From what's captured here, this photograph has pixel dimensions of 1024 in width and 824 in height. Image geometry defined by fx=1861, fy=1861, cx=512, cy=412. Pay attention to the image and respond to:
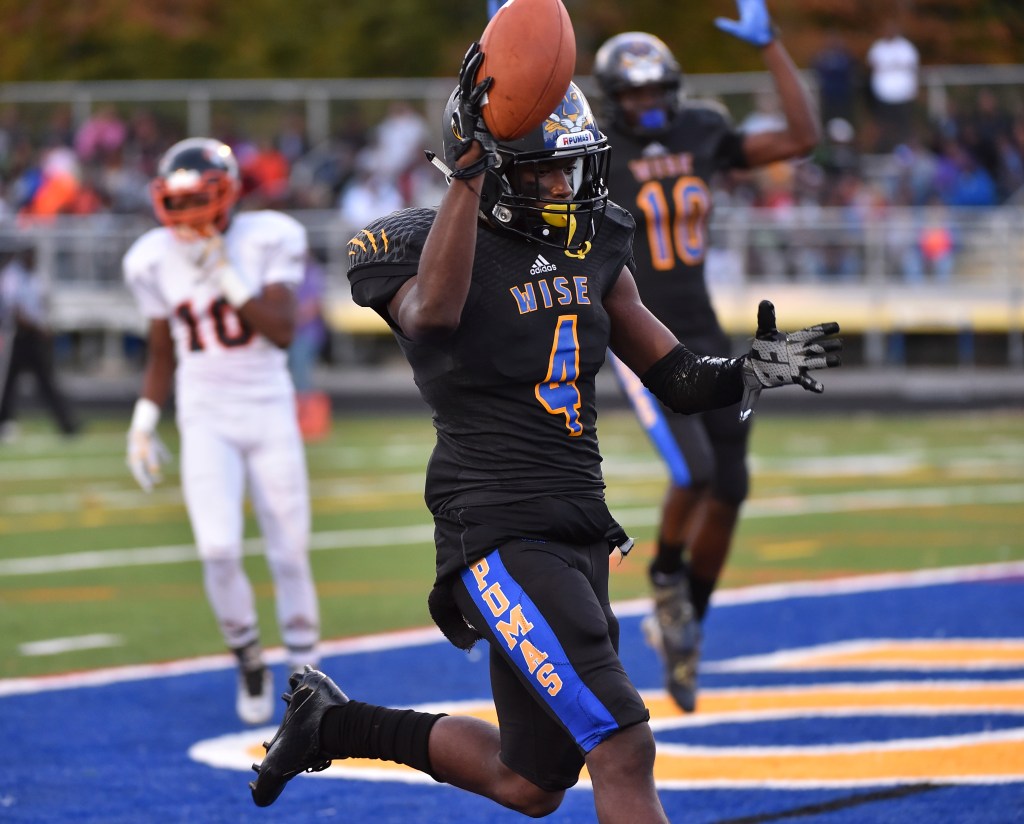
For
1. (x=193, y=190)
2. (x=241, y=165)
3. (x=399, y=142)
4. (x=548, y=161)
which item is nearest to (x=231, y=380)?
(x=193, y=190)

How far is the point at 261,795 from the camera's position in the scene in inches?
187

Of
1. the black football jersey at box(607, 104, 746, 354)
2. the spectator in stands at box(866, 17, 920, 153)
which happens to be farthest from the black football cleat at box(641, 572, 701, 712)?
the spectator in stands at box(866, 17, 920, 153)

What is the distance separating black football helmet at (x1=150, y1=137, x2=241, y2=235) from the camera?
680 cm

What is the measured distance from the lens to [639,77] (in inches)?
284

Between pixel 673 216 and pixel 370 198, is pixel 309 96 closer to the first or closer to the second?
pixel 370 198

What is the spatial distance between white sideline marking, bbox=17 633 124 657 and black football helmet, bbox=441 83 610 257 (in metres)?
4.55

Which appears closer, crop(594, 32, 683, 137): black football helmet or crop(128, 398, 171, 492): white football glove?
crop(128, 398, 171, 492): white football glove

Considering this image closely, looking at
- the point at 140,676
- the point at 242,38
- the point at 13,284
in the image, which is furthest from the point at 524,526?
the point at 242,38

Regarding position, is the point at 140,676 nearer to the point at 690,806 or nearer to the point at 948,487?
the point at 690,806

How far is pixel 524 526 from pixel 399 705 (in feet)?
9.01

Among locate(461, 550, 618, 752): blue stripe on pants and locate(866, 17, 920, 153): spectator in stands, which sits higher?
locate(866, 17, 920, 153): spectator in stands

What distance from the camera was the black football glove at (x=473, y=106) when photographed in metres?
3.99

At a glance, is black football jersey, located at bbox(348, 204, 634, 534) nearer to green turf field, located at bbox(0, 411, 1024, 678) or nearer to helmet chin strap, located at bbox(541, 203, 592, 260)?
helmet chin strap, located at bbox(541, 203, 592, 260)

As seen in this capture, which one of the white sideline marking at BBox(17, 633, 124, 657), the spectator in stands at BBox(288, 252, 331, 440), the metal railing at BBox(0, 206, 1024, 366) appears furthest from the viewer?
the metal railing at BBox(0, 206, 1024, 366)
